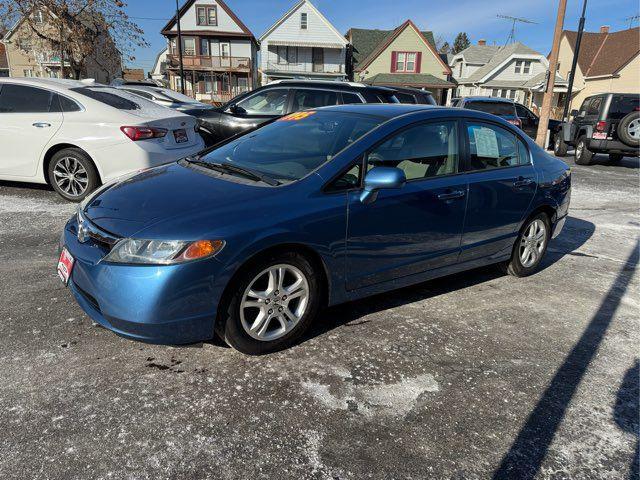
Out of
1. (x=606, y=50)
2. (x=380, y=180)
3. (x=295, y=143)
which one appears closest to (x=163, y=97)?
(x=295, y=143)

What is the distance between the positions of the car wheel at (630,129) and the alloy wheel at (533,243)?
8718mm

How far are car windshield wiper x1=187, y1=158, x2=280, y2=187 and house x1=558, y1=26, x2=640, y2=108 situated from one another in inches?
1594

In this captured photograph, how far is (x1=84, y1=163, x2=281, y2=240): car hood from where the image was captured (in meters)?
2.60

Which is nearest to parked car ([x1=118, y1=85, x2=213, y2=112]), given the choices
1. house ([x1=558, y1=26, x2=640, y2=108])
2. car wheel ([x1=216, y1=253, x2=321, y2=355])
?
car wheel ([x1=216, y1=253, x2=321, y2=355])

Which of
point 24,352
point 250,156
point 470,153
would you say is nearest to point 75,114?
point 250,156

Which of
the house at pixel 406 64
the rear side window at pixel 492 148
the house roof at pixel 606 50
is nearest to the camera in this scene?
the rear side window at pixel 492 148

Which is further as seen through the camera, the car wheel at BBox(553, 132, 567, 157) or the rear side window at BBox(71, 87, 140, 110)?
the car wheel at BBox(553, 132, 567, 157)

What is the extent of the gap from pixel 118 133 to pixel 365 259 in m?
4.09

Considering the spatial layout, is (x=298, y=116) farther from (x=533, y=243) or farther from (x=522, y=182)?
(x=533, y=243)

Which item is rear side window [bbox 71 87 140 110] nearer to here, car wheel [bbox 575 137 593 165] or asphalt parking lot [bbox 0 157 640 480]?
asphalt parking lot [bbox 0 157 640 480]

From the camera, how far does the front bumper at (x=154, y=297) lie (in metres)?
2.49

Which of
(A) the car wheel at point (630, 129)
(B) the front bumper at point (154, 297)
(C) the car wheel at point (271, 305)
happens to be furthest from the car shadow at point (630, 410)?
(A) the car wheel at point (630, 129)

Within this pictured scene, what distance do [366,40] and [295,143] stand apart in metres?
44.3

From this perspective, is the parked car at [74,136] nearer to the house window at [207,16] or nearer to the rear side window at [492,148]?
the rear side window at [492,148]
